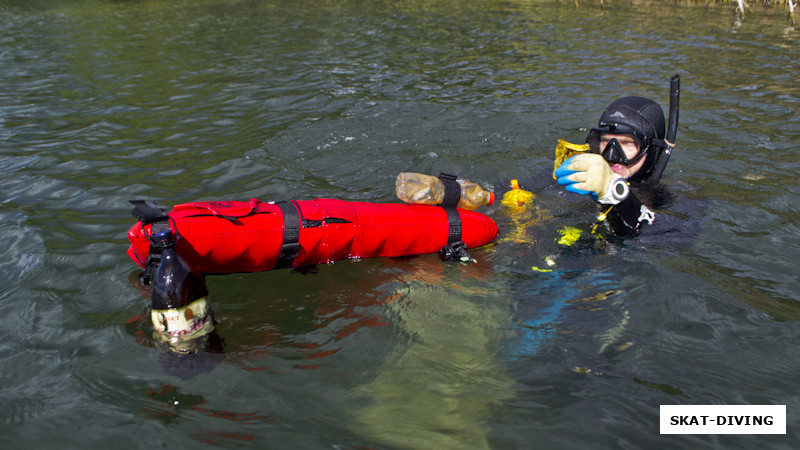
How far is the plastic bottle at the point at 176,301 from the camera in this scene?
3.14 m

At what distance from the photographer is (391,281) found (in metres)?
4.28

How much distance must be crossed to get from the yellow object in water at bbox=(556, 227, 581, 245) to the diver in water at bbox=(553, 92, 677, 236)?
303 millimetres

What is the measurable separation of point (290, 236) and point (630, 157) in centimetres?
309

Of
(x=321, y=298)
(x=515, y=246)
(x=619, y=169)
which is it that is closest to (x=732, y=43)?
(x=619, y=169)

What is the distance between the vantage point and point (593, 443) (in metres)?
2.70

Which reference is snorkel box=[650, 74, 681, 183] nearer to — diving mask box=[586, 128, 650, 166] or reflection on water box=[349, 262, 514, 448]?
diving mask box=[586, 128, 650, 166]

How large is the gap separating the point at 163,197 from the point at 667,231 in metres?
5.16

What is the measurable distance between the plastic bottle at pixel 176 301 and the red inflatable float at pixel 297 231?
0.26 m

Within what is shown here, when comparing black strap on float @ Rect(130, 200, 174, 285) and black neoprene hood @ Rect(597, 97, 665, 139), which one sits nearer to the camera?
black strap on float @ Rect(130, 200, 174, 285)

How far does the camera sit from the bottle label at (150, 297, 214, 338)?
10.4ft

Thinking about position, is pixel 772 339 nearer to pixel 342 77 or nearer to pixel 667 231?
pixel 667 231

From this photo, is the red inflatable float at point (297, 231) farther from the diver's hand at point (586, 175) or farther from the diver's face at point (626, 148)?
the diver's face at point (626, 148)

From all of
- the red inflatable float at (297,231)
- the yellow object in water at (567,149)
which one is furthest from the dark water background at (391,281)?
→ the yellow object in water at (567,149)

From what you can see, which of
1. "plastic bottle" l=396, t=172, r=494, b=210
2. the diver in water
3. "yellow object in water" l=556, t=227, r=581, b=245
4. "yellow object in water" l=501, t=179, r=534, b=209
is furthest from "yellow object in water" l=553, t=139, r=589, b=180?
"plastic bottle" l=396, t=172, r=494, b=210
